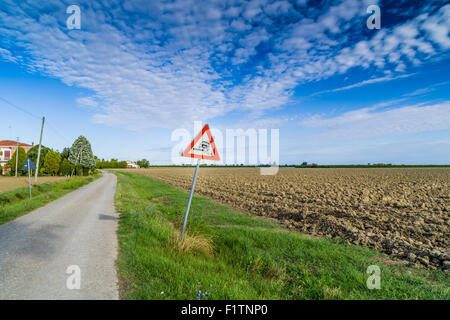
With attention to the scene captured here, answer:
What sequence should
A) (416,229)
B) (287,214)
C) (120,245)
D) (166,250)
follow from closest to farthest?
(166,250)
(120,245)
(416,229)
(287,214)

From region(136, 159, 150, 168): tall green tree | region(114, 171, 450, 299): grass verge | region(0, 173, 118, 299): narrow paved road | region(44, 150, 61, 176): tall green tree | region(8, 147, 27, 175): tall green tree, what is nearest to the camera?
region(0, 173, 118, 299): narrow paved road

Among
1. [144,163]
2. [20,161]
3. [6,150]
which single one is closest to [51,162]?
[20,161]

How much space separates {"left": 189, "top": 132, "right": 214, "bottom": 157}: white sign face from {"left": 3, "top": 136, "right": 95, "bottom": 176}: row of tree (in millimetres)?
47551

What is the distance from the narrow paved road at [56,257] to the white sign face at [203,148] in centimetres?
285

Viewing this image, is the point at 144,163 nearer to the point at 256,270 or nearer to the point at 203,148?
the point at 203,148

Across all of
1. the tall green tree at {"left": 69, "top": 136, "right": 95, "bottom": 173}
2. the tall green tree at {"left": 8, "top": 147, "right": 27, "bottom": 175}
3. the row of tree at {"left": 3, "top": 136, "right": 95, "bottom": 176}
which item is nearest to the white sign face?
the row of tree at {"left": 3, "top": 136, "right": 95, "bottom": 176}

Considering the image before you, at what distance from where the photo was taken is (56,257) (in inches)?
181

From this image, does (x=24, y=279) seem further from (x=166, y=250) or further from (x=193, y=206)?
(x=193, y=206)

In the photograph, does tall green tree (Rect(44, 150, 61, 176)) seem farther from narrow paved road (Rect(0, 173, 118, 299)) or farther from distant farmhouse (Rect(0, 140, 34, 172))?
narrow paved road (Rect(0, 173, 118, 299))

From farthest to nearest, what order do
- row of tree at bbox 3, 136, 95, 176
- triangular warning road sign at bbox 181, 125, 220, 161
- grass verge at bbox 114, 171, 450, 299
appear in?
row of tree at bbox 3, 136, 95, 176 < triangular warning road sign at bbox 181, 125, 220, 161 < grass verge at bbox 114, 171, 450, 299

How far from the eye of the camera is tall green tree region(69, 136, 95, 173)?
144 ft
